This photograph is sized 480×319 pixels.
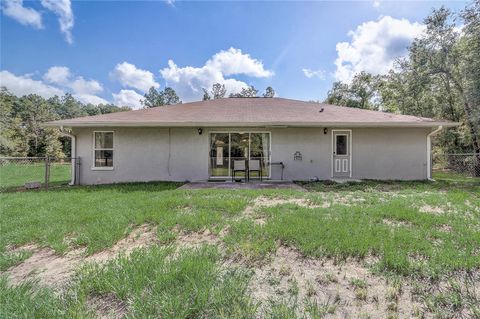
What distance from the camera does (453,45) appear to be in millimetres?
14797

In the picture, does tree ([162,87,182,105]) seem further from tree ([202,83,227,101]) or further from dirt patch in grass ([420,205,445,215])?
dirt patch in grass ([420,205,445,215])

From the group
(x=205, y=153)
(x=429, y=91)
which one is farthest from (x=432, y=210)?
(x=429, y=91)

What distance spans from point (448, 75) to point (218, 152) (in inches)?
627

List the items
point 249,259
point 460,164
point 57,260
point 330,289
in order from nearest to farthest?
1. point 330,289
2. point 249,259
3. point 57,260
4. point 460,164

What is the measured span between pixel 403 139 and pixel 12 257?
11909 millimetres

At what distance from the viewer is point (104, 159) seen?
32.5ft

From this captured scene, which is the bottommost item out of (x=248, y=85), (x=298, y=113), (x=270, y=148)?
(x=270, y=148)

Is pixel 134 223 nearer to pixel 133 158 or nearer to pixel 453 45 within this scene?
pixel 133 158

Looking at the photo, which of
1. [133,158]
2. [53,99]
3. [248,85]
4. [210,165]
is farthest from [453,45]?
[53,99]

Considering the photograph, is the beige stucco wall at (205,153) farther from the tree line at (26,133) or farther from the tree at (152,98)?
the tree at (152,98)

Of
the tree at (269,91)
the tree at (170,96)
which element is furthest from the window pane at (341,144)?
the tree at (170,96)

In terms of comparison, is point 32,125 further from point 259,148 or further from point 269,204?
point 269,204

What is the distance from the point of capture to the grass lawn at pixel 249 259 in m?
2.17

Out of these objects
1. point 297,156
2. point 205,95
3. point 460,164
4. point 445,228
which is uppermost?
point 205,95
